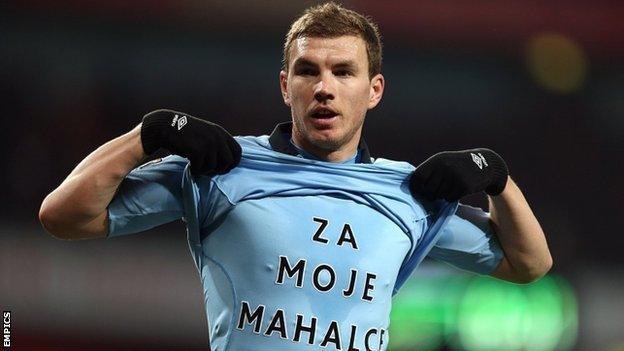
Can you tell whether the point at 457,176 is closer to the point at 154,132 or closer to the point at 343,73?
the point at 343,73

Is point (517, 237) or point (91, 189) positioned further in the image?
point (517, 237)

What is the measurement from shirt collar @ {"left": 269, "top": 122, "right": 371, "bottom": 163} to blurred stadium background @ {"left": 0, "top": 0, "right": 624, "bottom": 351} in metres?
1.68

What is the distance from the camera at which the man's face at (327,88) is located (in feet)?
5.01

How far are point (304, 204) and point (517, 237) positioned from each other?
365 millimetres

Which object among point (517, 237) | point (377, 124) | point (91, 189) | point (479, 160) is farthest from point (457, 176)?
point (377, 124)

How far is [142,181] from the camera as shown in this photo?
1.46 meters

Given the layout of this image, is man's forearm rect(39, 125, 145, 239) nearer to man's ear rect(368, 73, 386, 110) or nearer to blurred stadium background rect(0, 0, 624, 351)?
man's ear rect(368, 73, 386, 110)

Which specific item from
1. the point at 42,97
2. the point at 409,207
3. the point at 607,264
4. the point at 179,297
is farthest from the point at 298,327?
the point at 607,264

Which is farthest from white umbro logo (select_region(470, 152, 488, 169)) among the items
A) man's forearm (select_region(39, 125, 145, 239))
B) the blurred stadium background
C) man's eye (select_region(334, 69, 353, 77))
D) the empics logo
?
the blurred stadium background

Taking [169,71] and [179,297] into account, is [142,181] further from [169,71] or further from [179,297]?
[169,71]

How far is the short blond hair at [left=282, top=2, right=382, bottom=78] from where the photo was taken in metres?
1.55

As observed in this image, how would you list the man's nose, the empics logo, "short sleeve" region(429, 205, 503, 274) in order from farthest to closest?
the empics logo, "short sleeve" region(429, 205, 503, 274), the man's nose

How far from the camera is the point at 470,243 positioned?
1635 millimetres

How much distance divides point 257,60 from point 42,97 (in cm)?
74
